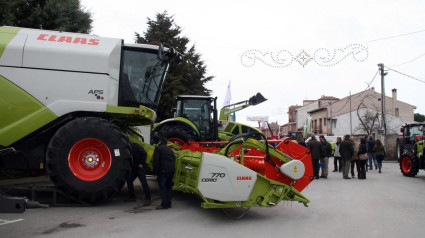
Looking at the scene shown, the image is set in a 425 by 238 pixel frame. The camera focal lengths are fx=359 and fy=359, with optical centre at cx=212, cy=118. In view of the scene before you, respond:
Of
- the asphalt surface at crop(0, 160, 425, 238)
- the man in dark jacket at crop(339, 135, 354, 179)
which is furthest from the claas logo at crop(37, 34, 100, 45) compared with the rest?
the man in dark jacket at crop(339, 135, 354, 179)

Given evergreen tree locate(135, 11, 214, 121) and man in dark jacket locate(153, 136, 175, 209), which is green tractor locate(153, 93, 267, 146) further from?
evergreen tree locate(135, 11, 214, 121)

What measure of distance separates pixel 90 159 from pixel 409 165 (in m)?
13.0

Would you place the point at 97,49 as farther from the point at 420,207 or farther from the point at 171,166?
the point at 420,207

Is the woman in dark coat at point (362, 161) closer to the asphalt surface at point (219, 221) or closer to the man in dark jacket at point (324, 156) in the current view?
the man in dark jacket at point (324, 156)

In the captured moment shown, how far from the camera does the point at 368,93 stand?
50031 mm

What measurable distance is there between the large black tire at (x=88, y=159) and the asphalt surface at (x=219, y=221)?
43cm

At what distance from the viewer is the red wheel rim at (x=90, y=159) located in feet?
24.3

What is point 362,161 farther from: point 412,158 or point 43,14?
point 43,14

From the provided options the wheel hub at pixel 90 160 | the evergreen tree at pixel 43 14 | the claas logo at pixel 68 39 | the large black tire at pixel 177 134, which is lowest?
the wheel hub at pixel 90 160

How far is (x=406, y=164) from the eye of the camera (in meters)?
15.1

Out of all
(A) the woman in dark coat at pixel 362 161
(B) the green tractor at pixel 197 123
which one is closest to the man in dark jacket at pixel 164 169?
(B) the green tractor at pixel 197 123

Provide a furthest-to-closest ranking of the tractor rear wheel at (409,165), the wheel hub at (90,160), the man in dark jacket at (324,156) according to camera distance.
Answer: the tractor rear wheel at (409,165)
the man in dark jacket at (324,156)
the wheel hub at (90,160)

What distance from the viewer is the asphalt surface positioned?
5.66 meters

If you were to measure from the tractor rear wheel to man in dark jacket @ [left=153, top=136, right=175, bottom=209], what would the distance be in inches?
444
